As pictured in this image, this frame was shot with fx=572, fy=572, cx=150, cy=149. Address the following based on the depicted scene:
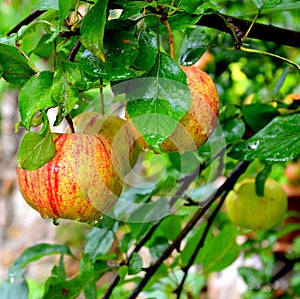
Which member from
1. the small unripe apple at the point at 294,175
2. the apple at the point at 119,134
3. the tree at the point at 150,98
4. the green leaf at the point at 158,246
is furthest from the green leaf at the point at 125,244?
the small unripe apple at the point at 294,175

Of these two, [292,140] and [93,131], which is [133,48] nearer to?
[93,131]

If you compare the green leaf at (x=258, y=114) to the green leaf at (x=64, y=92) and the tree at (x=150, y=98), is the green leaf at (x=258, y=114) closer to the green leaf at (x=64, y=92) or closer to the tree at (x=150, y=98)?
the tree at (x=150, y=98)

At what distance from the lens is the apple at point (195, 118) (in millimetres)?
568

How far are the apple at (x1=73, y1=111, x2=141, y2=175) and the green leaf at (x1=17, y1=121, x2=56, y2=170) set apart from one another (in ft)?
0.28

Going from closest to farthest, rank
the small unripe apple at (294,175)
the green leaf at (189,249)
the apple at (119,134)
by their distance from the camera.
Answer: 1. the apple at (119,134)
2. the green leaf at (189,249)
3. the small unripe apple at (294,175)

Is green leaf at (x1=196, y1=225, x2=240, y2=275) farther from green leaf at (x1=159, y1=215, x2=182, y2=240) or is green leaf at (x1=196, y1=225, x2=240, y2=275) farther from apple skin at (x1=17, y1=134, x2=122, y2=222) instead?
apple skin at (x1=17, y1=134, x2=122, y2=222)

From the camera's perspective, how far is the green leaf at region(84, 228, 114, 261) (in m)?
1.02

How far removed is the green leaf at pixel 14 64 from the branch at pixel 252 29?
0.20m

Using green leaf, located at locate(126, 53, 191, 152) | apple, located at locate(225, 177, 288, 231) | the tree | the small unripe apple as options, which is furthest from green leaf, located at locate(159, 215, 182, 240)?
the small unripe apple

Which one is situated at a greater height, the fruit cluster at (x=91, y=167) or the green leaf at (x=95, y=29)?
the green leaf at (x=95, y=29)

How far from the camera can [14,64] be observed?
0.55m

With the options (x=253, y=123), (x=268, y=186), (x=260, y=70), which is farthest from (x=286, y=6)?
(x=260, y=70)

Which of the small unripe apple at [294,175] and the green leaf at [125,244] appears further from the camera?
the small unripe apple at [294,175]

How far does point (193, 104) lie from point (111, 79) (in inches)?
3.7
